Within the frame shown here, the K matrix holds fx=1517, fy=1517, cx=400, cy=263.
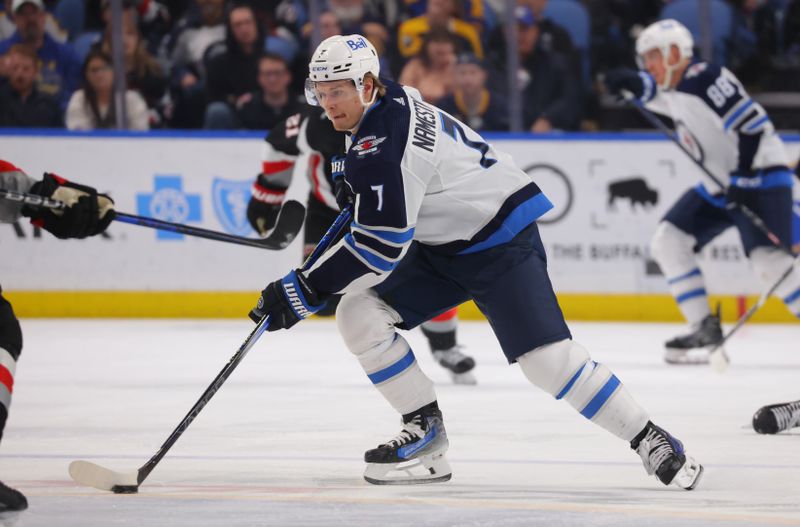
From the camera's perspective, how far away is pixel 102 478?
3479 millimetres

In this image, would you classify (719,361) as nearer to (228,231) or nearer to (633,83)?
(633,83)

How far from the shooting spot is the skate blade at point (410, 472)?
3754 mm

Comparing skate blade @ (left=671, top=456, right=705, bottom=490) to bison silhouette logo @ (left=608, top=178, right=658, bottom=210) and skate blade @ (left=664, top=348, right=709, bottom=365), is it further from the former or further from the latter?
bison silhouette logo @ (left=608, top=178, right=658, bottom=210)

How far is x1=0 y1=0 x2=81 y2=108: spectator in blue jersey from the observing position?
8.23 m

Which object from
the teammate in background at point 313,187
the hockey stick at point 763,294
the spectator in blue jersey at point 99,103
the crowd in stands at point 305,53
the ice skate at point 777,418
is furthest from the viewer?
the spectator in blue jersey at point 99,103

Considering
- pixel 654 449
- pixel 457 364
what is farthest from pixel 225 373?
pixel 457 364

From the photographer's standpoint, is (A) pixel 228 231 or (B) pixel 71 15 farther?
(B) pixel 71 15

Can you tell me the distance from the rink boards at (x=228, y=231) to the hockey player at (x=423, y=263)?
13.8 feet

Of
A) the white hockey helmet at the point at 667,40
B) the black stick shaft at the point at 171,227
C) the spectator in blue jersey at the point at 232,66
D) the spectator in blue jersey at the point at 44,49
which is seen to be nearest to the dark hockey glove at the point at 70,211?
the black stick shaft at the point at 171,227

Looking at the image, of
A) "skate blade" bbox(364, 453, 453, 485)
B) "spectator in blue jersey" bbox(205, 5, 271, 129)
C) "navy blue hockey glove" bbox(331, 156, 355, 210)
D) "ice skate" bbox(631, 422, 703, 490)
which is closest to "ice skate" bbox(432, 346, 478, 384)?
"skate blade" bbox(364, 453, 453, 485)

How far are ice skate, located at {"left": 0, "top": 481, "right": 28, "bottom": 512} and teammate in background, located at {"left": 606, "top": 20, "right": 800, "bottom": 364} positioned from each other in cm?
366

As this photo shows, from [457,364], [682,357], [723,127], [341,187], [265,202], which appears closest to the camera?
[341,187]

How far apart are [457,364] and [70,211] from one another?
2.54 metres

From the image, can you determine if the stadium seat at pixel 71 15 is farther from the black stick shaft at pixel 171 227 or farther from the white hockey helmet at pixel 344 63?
the white hockey helmet at pixel 344 63
